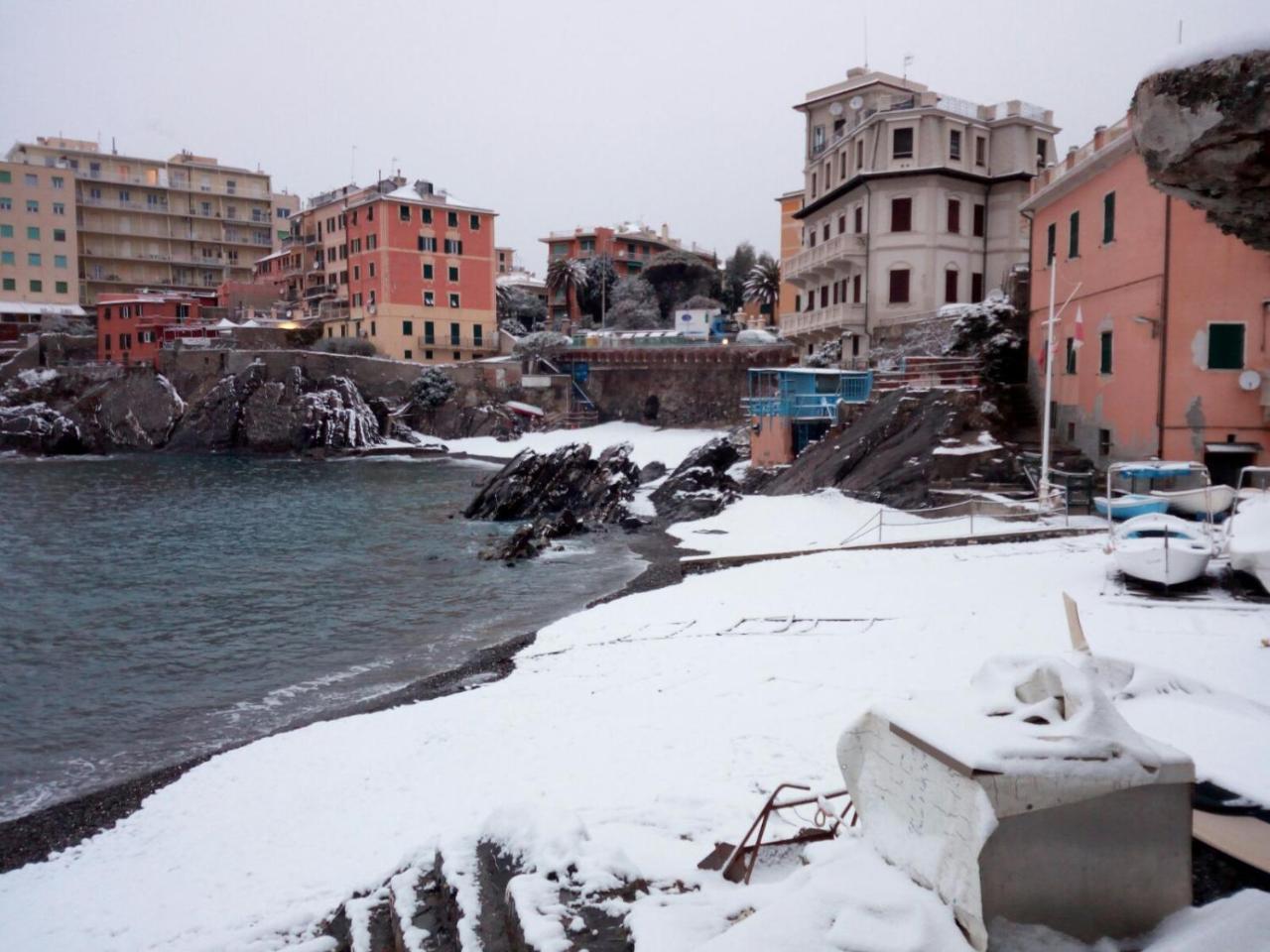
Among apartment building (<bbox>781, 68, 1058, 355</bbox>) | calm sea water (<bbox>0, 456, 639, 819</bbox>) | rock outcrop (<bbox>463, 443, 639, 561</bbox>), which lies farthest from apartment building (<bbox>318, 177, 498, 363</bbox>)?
apartment building (<bbox>781, 68, 1058, 355</bbox>)

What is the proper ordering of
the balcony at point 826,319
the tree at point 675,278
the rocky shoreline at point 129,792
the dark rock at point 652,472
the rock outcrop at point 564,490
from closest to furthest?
the rocky shoreline at point 129,792 < the rock outcrop at point 564,490 < the balcony at point 826,319 < the dark rock at point 652,472 < the tree at point 675,278

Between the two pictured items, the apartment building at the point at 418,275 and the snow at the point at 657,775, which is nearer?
the snow at the point at 657,775

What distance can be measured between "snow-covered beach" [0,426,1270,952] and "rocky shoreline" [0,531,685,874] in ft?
1.99

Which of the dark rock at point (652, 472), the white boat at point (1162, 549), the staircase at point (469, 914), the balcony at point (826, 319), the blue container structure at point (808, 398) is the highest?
the balcony at point (826, 319)

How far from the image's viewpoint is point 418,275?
7744 centimetres

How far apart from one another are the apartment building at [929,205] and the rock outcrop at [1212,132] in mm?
37058

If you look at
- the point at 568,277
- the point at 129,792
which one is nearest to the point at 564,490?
the point at 129,792

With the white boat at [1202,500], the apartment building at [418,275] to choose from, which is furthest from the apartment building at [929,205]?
the apartment building at [418,275]

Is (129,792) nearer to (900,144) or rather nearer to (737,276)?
(900,144)

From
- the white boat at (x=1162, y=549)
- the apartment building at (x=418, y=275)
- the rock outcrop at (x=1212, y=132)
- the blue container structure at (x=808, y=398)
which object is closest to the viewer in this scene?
the rock outcrop at (x=1212, y=132)

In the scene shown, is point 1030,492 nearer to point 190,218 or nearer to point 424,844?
point 424,844

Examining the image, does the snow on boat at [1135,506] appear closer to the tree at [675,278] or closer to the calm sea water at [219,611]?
the calm sea water at [219,611]

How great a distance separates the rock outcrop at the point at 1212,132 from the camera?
4.86 meters

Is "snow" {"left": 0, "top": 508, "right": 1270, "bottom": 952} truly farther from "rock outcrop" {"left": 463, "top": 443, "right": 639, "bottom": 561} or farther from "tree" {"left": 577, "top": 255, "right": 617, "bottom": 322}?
"tree" {"left": 577, "top": 255, "right": 617, "bottom": 322}
